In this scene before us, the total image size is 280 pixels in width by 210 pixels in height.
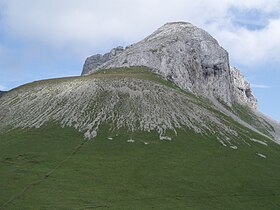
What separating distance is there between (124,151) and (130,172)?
13981 mm

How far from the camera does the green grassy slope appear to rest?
76.4 m

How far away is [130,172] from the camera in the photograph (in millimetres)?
93312

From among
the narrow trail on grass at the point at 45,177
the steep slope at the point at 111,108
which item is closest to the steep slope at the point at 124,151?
the narrow trail on grass at the point at 45,177

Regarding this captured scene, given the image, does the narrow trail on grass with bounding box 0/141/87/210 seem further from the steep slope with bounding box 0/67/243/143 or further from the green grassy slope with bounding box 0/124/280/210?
the steep slope with bounding box 0/67/243/143

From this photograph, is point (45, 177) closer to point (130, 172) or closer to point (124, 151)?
point (130, 172)

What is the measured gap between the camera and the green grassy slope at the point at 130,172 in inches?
3007

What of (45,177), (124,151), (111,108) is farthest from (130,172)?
(111,108)

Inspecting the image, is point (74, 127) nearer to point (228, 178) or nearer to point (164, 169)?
point (164, 169)

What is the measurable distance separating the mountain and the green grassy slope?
0.70ft

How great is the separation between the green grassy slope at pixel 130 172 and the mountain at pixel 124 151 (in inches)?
8.4

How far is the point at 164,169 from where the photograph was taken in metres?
97.2

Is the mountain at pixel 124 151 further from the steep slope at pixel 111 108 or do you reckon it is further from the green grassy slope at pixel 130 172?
the steep slope at pixel 111 108

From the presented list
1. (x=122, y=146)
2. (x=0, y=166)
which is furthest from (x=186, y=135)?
(x=0, y=166)

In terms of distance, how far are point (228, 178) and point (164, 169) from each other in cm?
1473
